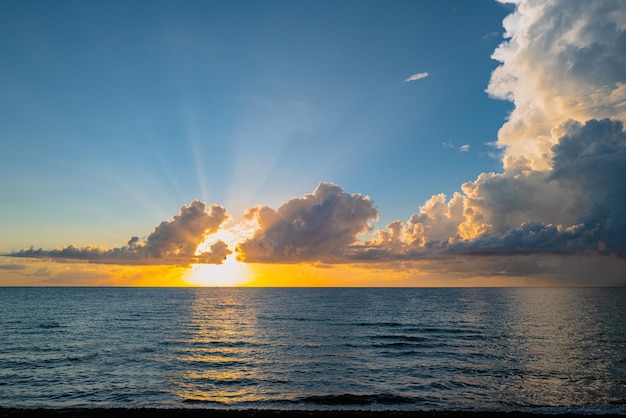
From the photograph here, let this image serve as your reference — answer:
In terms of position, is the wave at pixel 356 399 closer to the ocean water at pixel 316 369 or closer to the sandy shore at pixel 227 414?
the ocean water at pixel 316 369

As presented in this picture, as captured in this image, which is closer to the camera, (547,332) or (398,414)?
(398,414)

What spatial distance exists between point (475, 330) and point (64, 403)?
6287 centimetres

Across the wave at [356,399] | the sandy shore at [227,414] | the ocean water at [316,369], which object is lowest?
the ocean water at [316,369]

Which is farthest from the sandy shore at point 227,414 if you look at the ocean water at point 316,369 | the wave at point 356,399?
the wave at point 356,399

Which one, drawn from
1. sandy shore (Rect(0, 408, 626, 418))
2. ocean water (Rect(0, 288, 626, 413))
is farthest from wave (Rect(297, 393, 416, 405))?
sandy shore (Rect(0, 408, 626, 418))

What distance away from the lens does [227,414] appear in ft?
80.5

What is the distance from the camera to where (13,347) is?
50094mm

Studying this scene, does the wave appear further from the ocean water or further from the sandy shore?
the sandy shore

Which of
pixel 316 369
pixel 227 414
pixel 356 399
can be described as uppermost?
pixel 227 414

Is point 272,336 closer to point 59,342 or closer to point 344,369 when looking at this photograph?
point 344,369

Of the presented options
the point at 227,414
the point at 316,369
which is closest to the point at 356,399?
the point at 316,369

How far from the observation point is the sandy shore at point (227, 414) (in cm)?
2416

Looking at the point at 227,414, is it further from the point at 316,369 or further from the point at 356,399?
the point at 316,369

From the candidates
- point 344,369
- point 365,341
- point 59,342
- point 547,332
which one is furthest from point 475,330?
point 59,342
